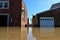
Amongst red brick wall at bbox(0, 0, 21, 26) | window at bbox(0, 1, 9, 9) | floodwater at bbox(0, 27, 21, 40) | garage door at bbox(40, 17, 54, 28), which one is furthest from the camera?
garage door at bbox(40, 17, 54, 28)

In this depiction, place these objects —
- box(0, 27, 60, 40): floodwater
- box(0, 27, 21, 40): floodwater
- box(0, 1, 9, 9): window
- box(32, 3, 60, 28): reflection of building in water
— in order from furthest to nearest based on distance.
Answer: box(32, 3, 60, 28): reflection of building in water
box(0, 1, 9, 9): window
box(0, 27, 60, 40): floodwater
box(0, 27, 21, 40): floodwater

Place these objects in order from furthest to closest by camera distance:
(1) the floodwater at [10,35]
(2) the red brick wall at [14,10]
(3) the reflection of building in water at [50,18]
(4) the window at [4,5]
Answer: (3) the reflection of building in water at [50,18], (4) the window at [4,5], (2) the red brick wall at [14,10], (1) the floodwater at [10,35]

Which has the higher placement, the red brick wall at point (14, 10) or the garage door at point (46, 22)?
the red brick wall at point (14, 10)

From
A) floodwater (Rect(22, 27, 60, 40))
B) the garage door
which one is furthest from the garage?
floodwater (Rect(22, 27, 60, 40))

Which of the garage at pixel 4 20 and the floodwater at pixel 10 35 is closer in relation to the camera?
the floodwater at pixel 10 35

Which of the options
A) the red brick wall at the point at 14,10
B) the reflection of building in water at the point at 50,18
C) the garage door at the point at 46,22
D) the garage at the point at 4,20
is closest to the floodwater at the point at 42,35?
the red brick wall at the point at 14,10

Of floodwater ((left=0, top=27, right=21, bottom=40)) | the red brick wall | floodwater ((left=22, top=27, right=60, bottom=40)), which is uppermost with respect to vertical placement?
the red brick wall

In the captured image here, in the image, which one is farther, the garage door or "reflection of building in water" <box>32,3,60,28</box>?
the garage door

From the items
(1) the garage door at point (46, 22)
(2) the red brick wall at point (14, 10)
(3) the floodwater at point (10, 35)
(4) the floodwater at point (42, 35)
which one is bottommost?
(4) the floodwater at point (42, 35)

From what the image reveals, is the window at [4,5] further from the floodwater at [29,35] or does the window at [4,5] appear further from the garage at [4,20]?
the floodwater at [29,35]

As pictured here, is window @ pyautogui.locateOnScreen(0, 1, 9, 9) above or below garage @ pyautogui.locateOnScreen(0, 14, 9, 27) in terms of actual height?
above

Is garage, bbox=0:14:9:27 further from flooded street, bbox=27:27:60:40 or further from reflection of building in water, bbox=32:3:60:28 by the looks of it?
flooded street, bbox=27:27:60:40

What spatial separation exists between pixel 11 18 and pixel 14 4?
93.5 inches

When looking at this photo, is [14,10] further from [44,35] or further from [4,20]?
[44,35]
